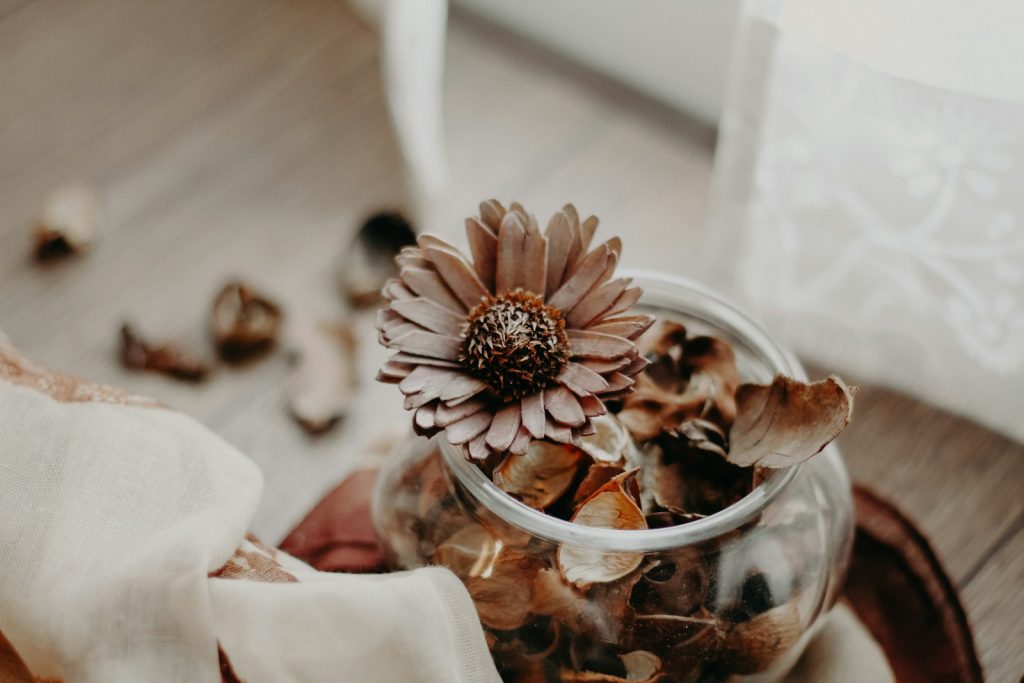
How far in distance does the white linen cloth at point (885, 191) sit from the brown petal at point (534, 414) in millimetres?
235

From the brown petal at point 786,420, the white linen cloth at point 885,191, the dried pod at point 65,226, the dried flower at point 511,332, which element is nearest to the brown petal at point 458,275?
the dried flower at point 511,332

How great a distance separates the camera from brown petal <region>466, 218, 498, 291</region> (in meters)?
0.33

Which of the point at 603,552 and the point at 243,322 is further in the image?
the point at 243,322

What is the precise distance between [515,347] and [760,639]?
0.13 metres

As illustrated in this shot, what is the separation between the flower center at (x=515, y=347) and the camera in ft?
1.03

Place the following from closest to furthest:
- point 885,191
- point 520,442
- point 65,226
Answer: point 520,442
point 885,191
point 65,226

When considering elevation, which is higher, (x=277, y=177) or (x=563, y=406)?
(x=563, y=406)

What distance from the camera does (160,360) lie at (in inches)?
23.0

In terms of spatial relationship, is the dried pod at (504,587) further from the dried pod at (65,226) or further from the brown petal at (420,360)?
the dried pod at (65,226)

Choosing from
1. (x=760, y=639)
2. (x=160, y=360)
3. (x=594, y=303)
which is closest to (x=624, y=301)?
(x=594, y=303)

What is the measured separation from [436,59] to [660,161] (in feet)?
0.62

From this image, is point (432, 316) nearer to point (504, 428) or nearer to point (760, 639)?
point (504, 428)

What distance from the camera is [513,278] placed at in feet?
1.10

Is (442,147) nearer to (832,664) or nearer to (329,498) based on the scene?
(329,498)
